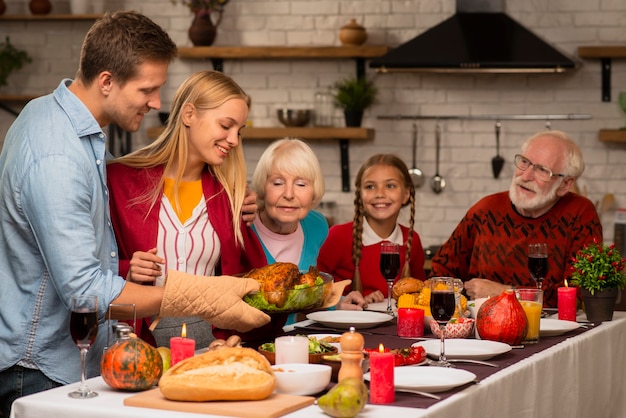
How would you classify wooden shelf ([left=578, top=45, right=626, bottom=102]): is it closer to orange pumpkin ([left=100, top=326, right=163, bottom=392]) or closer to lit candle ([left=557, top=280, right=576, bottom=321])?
lit candle ([left=557, top=280, right=576, bottom=321])

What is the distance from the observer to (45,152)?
8.18ft

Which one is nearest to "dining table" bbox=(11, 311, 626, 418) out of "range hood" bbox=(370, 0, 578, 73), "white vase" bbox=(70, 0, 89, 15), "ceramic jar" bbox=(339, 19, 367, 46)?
"range hood" bbox=(370, 0, 578, 73)

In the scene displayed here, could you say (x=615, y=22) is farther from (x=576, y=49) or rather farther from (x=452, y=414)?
(x=452, y=414)

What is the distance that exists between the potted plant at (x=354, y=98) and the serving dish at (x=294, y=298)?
365cm

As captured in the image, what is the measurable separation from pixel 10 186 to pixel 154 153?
0.73m

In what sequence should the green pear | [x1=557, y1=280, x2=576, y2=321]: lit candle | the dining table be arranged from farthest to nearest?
[x1=557, y1=280, x2=576, y2=321]: lit candle, the dining table, the green pear

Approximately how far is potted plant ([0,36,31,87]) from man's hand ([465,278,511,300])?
416 centimetres

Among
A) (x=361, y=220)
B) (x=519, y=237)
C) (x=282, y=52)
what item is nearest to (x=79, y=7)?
(x=282, y=52)

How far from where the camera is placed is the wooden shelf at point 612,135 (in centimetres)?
611

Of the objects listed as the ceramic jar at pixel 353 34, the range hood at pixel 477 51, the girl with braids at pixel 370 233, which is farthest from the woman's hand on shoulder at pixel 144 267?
the ceramic jar at pixel 353 34

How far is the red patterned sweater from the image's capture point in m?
4.15

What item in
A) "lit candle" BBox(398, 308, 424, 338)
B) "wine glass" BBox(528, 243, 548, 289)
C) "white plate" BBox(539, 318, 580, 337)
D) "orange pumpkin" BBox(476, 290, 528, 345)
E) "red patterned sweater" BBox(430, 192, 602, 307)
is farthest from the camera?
"red patterned sweater" BBox(430, 192, 602, 307)

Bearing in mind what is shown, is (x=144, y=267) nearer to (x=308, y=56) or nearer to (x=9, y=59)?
(x=308, y=56)

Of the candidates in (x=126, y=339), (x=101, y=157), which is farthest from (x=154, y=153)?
(x=126, y=339)
